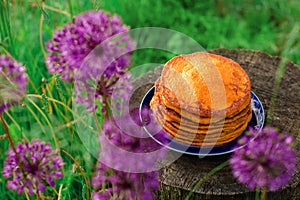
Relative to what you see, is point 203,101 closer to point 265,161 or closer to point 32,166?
point 265,161

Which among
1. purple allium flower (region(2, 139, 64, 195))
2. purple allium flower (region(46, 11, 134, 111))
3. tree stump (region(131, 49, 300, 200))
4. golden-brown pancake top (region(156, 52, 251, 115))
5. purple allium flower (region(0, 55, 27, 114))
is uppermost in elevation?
purple allium flower (region(46, 11, 134, 111))

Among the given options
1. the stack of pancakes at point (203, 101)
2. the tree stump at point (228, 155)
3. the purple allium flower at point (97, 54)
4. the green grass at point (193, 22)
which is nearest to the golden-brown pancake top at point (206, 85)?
the stack of pancakes at point (203, 101)

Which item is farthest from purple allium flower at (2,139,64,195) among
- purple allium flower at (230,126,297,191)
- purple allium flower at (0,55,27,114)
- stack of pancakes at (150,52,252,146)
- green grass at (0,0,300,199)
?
green grass at (0,0,300,199)

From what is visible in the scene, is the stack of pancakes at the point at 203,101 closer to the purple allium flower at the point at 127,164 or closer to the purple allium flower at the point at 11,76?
the purple allium flower at the point at 127,164

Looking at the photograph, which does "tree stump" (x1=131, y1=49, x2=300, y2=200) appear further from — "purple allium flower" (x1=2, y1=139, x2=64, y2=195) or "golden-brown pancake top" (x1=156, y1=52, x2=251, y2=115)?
"purple allium flower" (x1=2, y1=139, x2=64, y2=195)

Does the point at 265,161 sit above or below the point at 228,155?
above

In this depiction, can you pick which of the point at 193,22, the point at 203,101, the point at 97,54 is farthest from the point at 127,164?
the point at 193,22
